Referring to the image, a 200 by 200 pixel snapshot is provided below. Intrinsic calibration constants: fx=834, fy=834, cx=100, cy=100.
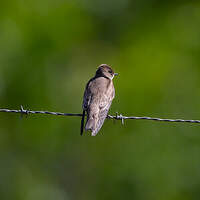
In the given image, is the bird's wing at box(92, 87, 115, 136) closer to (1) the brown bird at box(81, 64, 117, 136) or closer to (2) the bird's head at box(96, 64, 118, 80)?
(1) the brown bird at box(81, 64, 117, 136)

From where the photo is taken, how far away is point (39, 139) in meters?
19.1

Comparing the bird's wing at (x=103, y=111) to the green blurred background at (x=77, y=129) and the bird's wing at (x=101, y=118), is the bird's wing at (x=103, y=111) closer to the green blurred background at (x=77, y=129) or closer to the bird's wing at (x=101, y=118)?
the bird's wing at (x=101, y=118)

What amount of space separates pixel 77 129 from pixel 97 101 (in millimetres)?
7170

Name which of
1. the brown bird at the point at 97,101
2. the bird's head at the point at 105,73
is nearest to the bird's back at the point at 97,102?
the brown bird at the point at 97,101

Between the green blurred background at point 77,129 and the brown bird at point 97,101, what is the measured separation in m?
5.49

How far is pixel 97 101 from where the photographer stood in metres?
11.8

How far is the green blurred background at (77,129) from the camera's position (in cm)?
1888

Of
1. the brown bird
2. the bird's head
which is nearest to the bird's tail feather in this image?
the brown bird
